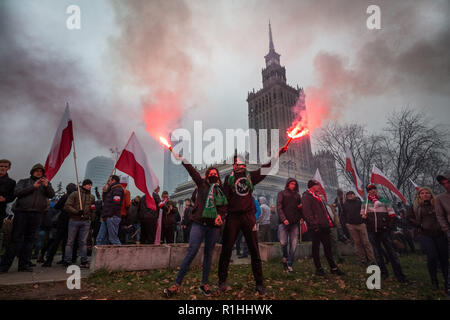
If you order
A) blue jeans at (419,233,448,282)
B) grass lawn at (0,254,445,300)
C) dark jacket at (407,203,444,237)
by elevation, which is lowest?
grass lawn at (0,254,445,300)

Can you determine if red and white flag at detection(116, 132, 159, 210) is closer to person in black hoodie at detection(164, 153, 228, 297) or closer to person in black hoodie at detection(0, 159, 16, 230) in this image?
person in black hoodie at detection(0, 159, 16, 230)

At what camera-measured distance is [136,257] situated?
5.75m

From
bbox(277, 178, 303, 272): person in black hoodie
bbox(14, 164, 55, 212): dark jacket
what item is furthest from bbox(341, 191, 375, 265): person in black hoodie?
bbox(14, 164, 55, 212): dark jacket

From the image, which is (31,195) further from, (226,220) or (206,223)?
(226,220)

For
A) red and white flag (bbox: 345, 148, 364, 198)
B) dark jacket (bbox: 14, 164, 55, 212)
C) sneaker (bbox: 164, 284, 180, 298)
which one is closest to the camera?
sneaker (bbox: 164, 284, 180, 298)

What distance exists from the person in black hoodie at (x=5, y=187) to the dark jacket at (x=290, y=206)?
6.64m

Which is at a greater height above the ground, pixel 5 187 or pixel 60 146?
pixel 60 146

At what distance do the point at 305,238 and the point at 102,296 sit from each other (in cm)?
991

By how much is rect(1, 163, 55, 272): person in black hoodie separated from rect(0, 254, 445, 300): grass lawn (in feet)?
5.22

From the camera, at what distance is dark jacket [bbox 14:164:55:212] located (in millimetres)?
5410

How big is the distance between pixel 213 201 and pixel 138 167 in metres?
4.48

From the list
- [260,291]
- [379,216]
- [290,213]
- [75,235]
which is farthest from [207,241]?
[379,216]

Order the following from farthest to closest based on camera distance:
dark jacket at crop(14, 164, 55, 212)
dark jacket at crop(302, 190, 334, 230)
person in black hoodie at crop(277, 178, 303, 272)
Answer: person in black hoodie at crop(277, 178, 303, 272) → dark jacket at crop(302, 190, 334, 230) → dark jacket at crop(14, 164, 55, 212)

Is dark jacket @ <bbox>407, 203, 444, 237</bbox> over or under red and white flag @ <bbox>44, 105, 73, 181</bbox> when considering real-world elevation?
under
